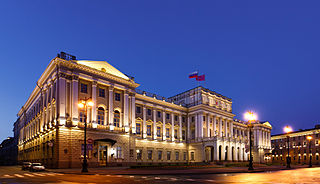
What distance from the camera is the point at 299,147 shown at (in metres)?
115

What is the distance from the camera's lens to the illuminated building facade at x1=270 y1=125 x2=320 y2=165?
108750 millimetres

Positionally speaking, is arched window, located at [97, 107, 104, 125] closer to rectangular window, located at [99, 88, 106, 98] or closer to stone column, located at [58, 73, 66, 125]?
rectangular window, located at [99, 88, 106, 98]

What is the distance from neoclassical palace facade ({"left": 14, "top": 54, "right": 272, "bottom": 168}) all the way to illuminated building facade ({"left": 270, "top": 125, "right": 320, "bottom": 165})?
1881 inches

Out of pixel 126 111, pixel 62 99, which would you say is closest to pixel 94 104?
pixel 62 99

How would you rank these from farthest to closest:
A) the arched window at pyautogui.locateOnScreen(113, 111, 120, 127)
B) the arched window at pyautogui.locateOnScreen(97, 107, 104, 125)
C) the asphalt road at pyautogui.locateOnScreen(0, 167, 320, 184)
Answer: the arched window at pyautogui.locateOnScreen(113, 111, 120, 127), the arched window at pyautogui.locateOnScreen(97, 107, 104, 125), the asphalt road at pyautogui.locateOnScreen(0, 167, 320, 184)

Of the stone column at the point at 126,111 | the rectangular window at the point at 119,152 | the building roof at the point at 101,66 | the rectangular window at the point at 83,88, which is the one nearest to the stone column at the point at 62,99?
the rectangular window at the point at 83,88

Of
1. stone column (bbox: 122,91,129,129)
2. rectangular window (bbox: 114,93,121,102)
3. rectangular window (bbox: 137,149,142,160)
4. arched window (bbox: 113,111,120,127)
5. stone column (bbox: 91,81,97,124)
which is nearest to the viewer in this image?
stone column (bbox: 91,81,97,124)

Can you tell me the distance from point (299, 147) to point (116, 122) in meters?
95.2

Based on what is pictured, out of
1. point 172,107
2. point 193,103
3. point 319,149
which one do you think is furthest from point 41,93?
point 319,149

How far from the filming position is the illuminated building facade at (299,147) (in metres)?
109

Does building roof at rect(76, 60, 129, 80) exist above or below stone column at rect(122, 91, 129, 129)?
above

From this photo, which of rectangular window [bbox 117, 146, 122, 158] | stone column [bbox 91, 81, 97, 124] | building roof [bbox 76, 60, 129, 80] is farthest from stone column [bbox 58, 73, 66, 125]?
rectangular window [bbox 117, 146, 122, 158]

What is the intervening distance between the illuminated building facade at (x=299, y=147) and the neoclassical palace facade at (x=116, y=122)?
157 feet

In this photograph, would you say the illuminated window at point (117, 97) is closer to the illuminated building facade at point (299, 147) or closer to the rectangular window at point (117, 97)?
the rectangular window at point (117, 97)
